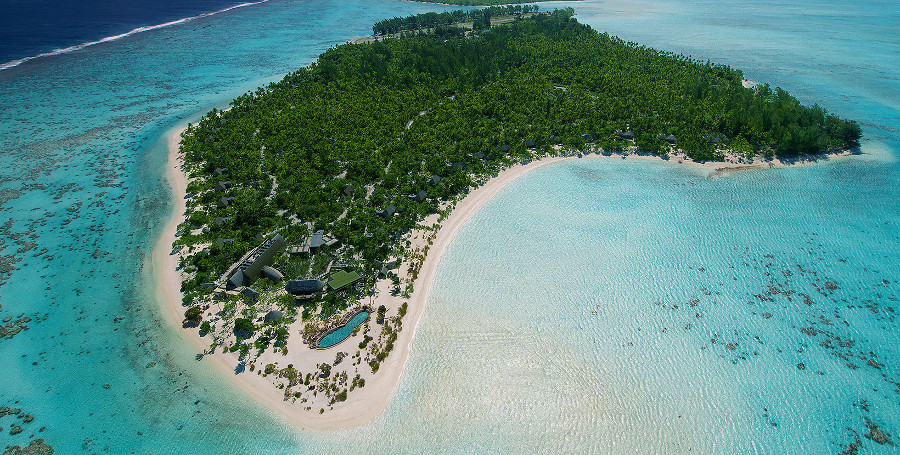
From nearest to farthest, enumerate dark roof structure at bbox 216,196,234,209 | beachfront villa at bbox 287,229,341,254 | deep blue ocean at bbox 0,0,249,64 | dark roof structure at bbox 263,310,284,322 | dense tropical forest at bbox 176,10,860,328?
1. dark roof structure at bbox 263,310,284,322
2. beachfront villa at bbox 287,229,341,254
3. dense tropical forest at bbox 176,10,860,328
4. dark roof structure at bbox 216,196,234,209
5. deep blue ocean at bbox 0,0,249,64

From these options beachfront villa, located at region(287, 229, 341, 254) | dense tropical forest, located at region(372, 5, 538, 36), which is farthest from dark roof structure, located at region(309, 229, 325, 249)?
dense tropical forest, located at region(372, 5, 538, 36)

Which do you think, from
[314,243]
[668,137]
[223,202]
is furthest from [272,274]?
[668,137]

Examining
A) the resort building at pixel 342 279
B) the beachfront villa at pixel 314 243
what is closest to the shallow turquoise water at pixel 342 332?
the resort building at pixel 342 279

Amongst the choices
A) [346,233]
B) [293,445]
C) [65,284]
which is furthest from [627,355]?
[65,284]

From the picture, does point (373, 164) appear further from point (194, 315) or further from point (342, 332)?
point (194, 315)

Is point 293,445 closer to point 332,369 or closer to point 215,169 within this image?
point 332,369

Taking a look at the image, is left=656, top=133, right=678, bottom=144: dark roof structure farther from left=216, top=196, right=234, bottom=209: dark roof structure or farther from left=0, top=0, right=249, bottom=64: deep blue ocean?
left=0, top=0, right=249, bottom=64: deep blue ocean

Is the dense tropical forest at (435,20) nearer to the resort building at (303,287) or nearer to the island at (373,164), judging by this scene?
the island at (373,164)
